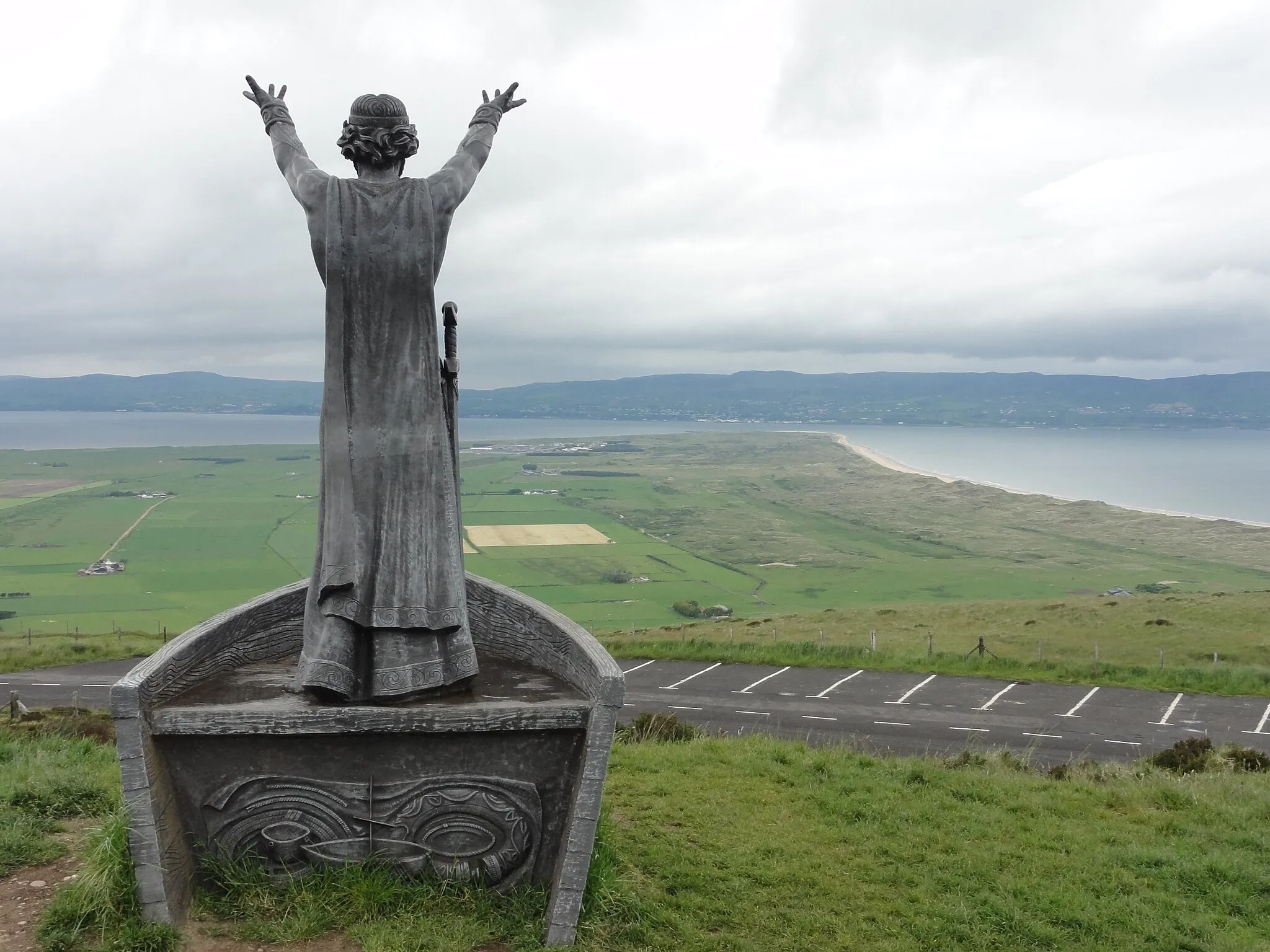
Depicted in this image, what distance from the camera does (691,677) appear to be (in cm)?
2111

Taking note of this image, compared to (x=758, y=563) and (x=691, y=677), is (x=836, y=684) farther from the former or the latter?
(x=758, y=563)

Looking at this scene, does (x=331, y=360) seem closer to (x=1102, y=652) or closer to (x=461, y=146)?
(x=461, y=146)

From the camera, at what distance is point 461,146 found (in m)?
6.70

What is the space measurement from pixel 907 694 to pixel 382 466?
15376 millimetres

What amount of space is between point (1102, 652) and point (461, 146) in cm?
2318

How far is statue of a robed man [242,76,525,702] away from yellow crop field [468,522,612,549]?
62.3 m

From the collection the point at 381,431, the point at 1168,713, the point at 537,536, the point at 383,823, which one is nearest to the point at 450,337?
the point at 381,431

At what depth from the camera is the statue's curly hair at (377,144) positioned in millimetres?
6309

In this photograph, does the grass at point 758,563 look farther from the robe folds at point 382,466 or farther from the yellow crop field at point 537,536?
the robe folds at point 382,466

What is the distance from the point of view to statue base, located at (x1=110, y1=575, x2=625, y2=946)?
5.75 metres

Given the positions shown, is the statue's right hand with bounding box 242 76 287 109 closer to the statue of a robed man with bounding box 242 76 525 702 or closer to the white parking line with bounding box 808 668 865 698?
the statue of a robed man with bounding box 242 76 525 702

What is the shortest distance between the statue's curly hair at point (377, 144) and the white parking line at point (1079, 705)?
16.0 meters

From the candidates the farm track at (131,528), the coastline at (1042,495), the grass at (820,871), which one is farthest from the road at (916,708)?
the coastline at (1042,495)

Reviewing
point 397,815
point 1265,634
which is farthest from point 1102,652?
point 397,815
